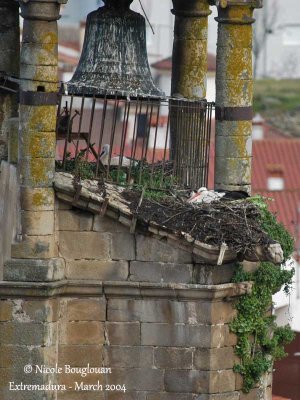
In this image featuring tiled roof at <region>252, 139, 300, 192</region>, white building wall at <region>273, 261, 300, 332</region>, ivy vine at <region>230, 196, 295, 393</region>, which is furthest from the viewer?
tiled roof at <region>252, 139, 300, 192</region>

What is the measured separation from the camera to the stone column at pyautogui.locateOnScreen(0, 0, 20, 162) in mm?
25469

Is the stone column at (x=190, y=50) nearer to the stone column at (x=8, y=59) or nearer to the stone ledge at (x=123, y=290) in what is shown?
the stone column at (x=8, y=59)

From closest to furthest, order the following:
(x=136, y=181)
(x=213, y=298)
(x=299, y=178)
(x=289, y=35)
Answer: (x=213, y=298), (x=136, y=181), (x=299, y=178), (x=289, y=35)

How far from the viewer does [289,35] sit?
9900 cm

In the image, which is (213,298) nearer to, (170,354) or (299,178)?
(170,354)

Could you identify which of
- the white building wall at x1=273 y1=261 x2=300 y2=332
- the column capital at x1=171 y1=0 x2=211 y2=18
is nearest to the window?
the white building wall at x1=273 y1=261 x2=300 y2=332

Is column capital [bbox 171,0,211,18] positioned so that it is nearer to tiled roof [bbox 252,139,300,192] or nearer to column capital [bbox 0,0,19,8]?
column capital [bbox 0,0,19,8]

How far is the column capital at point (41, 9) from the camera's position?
2350 cm

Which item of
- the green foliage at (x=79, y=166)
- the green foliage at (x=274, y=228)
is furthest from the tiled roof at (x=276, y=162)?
the green foliage at (x=79, y=166)

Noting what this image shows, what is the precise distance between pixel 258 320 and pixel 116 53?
3801 mm

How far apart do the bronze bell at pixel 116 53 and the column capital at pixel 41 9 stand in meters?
2.04

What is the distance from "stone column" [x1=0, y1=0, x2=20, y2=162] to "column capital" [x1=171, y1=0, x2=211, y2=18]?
7.18ft

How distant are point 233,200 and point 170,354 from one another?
A: 197 centimetres

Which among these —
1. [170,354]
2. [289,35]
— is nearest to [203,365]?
[170,354]
